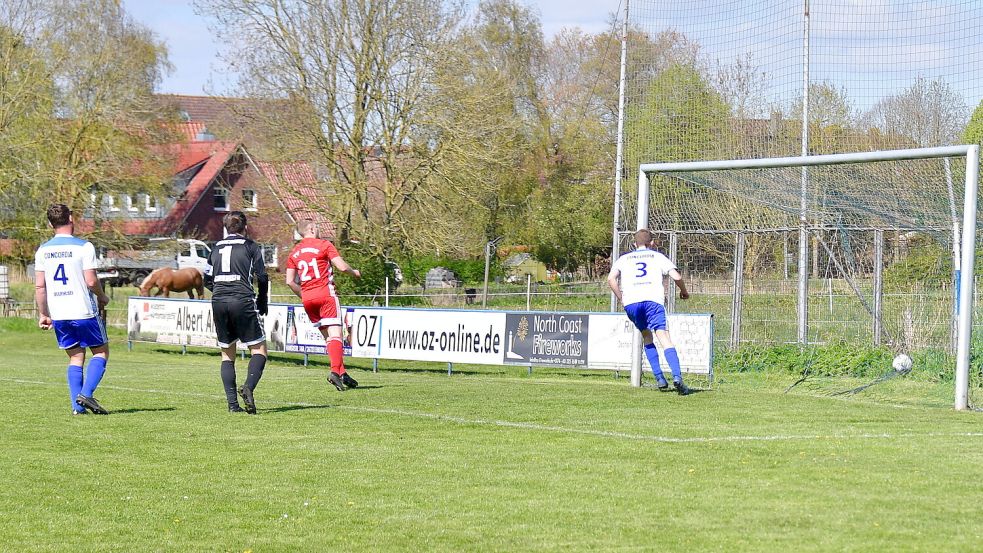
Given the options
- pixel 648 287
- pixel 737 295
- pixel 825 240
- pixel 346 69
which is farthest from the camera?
pixel 346 69

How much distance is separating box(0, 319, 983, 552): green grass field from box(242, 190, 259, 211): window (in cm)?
2397

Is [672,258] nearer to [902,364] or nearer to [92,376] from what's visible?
[902,364]

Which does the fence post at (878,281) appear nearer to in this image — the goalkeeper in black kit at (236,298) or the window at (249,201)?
the goalkeeper in black kit at (236,298)

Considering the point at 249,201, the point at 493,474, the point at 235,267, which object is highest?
the point at 249,201

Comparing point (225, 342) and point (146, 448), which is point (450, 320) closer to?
point (225, 342)

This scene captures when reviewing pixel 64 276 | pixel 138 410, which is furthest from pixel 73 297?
pixel 138 410

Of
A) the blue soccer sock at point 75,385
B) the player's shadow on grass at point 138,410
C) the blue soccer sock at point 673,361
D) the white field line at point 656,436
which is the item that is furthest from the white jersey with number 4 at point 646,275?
the blue soccer sock at point 75,385

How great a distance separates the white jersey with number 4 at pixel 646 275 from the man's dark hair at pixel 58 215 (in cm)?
595

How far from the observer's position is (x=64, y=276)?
431 inches

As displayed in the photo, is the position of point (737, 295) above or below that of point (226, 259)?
below

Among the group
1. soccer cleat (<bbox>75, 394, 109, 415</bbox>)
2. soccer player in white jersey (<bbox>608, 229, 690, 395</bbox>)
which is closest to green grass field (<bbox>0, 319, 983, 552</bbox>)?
soccer cleat (<bbox>75, 394, 109, 415</bbox>)

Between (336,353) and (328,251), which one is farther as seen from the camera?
(336,353)

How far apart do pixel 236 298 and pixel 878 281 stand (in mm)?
9742

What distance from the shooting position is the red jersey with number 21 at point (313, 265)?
13.4 meters
